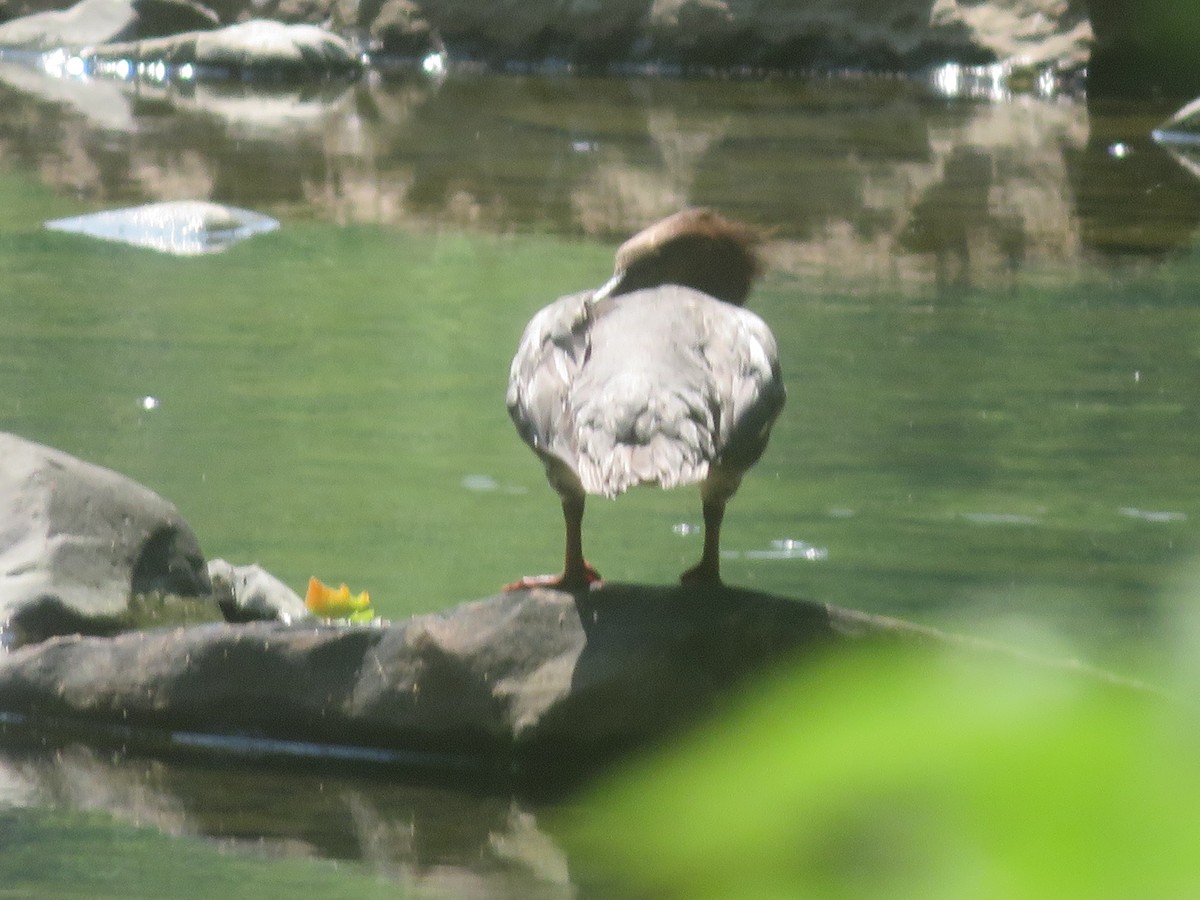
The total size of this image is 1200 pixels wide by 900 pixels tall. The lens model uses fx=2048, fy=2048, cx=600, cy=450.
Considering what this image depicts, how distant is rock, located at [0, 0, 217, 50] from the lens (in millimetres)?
22266

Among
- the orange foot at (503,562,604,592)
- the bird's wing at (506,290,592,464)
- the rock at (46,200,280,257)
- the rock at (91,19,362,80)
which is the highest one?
the bird's wing at (506,290,592,464)

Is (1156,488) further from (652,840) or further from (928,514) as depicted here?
(652,840)

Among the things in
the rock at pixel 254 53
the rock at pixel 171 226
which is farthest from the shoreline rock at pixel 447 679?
the rock at pixel 254 53

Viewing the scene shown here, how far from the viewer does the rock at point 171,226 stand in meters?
10.8

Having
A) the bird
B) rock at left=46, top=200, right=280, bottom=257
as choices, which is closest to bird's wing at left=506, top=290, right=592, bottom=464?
the bird

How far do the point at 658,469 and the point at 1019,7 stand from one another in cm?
1869

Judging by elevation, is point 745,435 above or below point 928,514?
above

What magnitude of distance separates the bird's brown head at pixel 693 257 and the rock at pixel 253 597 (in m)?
1.15

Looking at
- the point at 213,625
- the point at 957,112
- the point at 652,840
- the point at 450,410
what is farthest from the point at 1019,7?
the point at 652,840

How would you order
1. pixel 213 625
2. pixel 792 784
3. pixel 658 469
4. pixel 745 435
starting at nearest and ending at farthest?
pixel 792 784 → pixel 658 469 → pixel 745 435 → pixel 213 625

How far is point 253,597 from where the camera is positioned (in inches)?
200

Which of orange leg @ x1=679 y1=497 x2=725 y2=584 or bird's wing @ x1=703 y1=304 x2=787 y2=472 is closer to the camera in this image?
bird's wing @ x1=703 y1=304 x2=787 y2=472

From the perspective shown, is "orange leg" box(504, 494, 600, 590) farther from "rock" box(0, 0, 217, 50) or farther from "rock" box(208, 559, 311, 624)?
"rock" box(0, 0, 217, 50)

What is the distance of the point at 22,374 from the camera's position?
7703 mm
